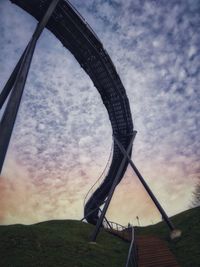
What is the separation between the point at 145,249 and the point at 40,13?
57.5 ft

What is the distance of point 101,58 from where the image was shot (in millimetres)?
20344

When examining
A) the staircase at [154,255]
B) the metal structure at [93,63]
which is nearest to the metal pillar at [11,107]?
the metal structure at [93,63]

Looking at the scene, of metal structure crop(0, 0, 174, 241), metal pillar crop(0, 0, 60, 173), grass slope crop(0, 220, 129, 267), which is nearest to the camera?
metal pillar crop(0, 0, 60, 173)

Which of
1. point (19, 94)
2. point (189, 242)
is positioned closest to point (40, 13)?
point (19, 94)

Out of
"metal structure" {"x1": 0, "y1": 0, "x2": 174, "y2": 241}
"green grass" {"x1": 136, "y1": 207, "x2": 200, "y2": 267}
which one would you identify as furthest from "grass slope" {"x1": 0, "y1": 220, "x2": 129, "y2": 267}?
"green grass" {"x1": 136, "y1": 207, "x2": 200, "y2": 267}

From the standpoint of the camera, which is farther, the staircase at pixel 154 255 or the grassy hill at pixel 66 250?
the staircase at pixel 154 255

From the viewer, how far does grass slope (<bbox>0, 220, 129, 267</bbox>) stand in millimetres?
12453

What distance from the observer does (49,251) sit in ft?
46.6

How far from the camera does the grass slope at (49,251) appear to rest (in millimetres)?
12453

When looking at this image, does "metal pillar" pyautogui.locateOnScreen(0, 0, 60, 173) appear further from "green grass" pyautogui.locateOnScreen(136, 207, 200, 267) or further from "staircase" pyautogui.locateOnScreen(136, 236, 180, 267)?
"green grass" pyautogui.locateOnScreen(136, 207, 200, 267)

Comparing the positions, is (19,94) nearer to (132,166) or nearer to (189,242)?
(189,242)

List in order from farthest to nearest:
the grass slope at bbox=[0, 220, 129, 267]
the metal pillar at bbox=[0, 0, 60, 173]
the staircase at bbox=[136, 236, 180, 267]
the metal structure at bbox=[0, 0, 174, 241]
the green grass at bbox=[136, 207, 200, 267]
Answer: the metal structure at bbox=[0, 0, 174, 241], the green grass at bbox=[136, 207, 200, 267], the staircase at bbox=[136, 236, 180, 267], the grass slope at bbox=[0, 220, 129, 267], the metal pillar at bbox=[0, 0, 60, 173]

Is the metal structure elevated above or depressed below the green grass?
above

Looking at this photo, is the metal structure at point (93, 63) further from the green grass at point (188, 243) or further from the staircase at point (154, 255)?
the staircase at point (154, 255)
